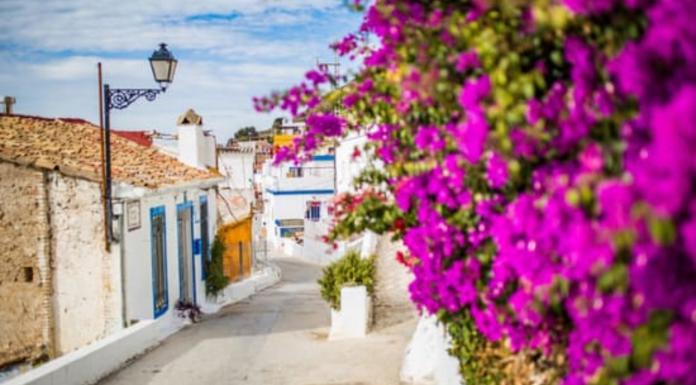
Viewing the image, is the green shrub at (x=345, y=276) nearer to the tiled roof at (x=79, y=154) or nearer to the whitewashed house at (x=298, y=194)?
the tiled roof at (x=79, y=154)

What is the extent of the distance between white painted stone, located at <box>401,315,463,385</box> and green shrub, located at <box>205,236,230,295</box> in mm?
10832

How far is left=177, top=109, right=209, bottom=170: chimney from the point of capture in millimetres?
20609

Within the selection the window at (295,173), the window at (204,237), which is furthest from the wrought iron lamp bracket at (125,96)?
the window at (295,173)

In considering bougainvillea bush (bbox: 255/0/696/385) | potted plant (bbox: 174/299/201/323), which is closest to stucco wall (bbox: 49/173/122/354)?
potted plant (bbox: 174/299/201/323)

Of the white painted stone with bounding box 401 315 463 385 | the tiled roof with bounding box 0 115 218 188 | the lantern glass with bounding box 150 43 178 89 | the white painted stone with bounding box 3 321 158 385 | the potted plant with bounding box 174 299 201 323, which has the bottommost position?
the potted plant with bounding box 174 299 201 323

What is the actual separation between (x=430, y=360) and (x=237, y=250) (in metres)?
18.4

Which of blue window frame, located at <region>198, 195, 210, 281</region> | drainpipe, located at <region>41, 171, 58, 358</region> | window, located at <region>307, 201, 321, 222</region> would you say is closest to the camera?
→ drainpipe, located at <region>41, 171, 58, 358</region>

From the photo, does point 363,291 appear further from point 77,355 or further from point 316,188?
point 316,188

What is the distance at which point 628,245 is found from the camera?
206 cm

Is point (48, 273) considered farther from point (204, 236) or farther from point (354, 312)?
point (204, 236)

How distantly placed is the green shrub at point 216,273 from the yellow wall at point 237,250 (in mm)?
2801

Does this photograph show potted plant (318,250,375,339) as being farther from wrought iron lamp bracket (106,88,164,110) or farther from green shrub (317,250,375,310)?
wrought iron lamp bracket (106,88,164,110)

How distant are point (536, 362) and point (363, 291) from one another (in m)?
6.84

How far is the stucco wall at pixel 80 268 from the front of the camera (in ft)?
41.0
